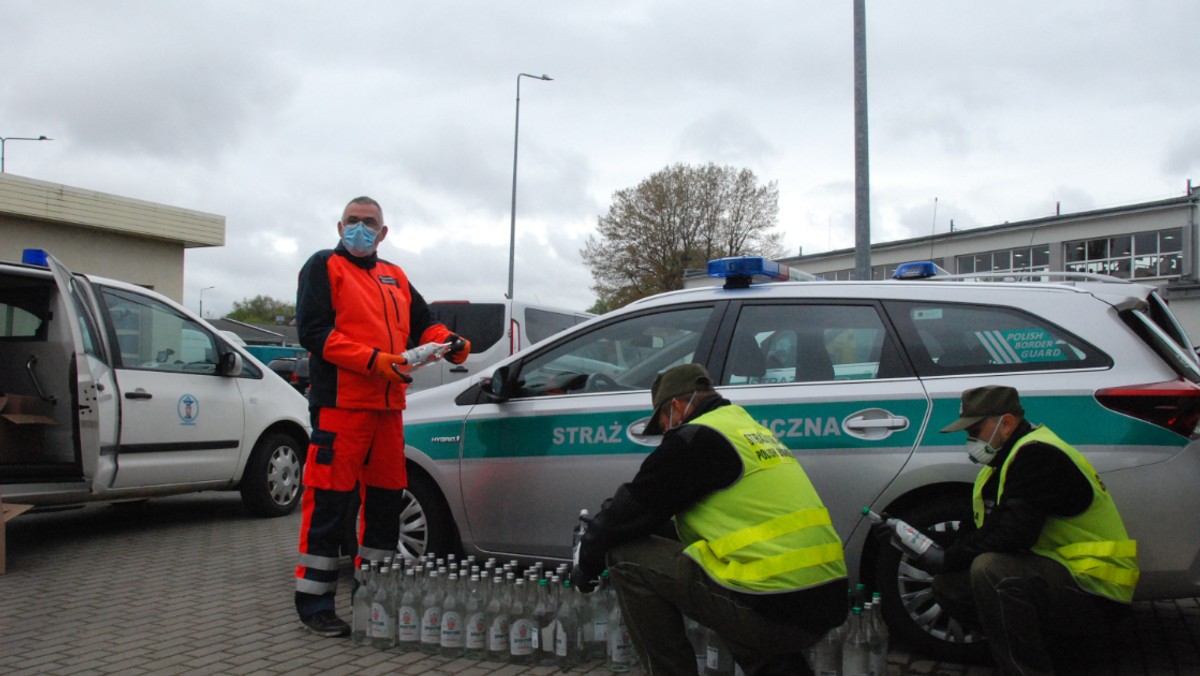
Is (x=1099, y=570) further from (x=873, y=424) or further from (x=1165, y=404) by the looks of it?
(x=873, y=424)

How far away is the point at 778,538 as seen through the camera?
3045 mm

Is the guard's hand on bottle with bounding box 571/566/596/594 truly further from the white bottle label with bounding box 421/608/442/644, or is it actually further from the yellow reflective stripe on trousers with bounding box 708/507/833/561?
the white bottle label with bounding box 421/608/442/644

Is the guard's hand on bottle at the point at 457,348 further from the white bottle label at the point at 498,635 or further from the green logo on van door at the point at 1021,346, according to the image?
the green logo on van door at the point at 1021,346

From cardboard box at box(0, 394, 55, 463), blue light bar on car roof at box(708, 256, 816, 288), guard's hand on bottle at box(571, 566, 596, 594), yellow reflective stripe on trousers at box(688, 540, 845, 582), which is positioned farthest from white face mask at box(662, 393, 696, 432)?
cardboard box at box(0, 394, 55, 463)

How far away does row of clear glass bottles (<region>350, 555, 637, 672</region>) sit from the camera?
4.11 meters

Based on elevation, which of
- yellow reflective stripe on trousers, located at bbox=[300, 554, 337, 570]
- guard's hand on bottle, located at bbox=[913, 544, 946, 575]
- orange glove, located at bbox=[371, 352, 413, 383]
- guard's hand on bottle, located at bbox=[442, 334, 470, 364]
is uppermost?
guard's hand on bottle, located at bbox=[442, 334, 470, 364]

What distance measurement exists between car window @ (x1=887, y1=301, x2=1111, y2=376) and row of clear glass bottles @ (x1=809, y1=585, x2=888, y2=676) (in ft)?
3.54

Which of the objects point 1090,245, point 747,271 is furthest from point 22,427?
point 1090,245

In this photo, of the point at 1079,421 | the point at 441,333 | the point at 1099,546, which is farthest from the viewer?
the point at 441,333

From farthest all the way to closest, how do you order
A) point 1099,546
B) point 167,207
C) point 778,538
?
point 167,207, point 1099,546, point 778,538

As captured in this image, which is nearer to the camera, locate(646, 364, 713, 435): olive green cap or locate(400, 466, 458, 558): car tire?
locate(646, 364, 713, 435): olive green cap

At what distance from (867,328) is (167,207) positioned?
17.9 meters

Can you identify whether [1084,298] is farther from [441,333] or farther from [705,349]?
[441,333]

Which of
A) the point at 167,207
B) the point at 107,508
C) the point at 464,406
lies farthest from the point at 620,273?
the point at 464,406
